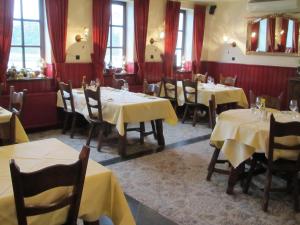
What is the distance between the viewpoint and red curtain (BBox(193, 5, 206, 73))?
8459 mm

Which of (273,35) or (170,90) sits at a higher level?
(273,35)

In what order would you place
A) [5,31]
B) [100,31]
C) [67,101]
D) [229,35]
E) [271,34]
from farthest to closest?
[229,35], [271,34], [100,31], [67,101], [5,31]

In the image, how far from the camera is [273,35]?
750 cm

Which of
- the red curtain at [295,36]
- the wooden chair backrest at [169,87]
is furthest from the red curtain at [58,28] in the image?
the red curtain at [295,36]

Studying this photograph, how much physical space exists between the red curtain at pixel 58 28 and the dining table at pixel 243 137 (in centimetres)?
359


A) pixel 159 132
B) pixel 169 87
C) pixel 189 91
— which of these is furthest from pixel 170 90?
pixel 159 132

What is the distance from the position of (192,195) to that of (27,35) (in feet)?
14.2

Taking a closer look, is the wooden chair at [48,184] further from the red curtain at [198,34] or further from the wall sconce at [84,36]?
the red curtain at [198,34]

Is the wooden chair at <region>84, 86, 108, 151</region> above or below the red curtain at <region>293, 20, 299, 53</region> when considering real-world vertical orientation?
below

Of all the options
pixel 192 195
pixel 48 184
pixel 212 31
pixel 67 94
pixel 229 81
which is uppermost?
pixel 212 31

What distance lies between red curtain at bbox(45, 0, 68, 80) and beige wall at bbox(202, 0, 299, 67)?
417 centimetres

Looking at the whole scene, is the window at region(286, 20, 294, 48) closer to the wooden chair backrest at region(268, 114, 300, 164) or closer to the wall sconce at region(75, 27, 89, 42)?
the wall sconce at region(75, 27, 89, 42)

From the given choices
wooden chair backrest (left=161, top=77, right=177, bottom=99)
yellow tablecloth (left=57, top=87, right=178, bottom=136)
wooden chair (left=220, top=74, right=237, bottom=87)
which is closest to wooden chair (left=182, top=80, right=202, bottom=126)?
wooden chair backrest (left=161, top=77, right=177, bottom=99)

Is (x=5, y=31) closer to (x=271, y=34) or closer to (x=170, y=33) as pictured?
(x=170, y=33)
